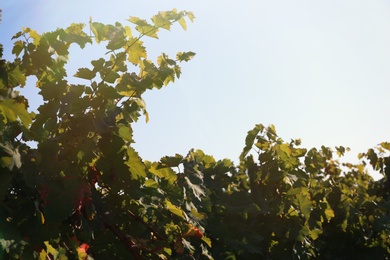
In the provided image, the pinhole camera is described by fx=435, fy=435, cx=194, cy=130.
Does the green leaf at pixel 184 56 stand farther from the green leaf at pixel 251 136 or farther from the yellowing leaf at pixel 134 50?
the green leaf at pixel 251 136

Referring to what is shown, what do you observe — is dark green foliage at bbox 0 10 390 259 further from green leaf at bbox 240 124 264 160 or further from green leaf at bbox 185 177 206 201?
green leaf at bbox 240 124 264 160

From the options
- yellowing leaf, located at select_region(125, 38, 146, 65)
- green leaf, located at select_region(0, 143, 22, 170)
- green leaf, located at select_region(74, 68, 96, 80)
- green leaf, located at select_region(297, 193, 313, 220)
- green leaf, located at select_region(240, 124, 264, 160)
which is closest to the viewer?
green leaf, located at select_region(0, 143, 22, 170)

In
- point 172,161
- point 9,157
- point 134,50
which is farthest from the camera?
point 172,161

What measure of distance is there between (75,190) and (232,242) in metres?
2.15

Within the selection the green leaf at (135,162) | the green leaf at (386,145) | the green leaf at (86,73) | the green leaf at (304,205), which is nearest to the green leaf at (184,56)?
the green leaf at (86,73)

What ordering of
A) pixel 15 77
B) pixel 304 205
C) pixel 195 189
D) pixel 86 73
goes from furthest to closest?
pixel 304 205
pixel 195 189
pixel 86 73
pixel 15 77

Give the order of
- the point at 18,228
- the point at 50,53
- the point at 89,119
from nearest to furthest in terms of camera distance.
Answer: the point at 18,228 → the point at 89,119 → the point at 50,53

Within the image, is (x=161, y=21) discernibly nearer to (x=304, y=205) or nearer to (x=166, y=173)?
(x=166, y=173)

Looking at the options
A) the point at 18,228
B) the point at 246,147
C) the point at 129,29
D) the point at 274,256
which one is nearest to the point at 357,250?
the point at 274,256

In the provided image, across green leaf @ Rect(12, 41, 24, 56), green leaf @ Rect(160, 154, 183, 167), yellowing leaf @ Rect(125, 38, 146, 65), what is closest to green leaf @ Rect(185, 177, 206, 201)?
green leaf @ Rect(160, 154, 183, 167)

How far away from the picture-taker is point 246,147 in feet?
16.1

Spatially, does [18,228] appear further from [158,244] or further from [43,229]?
[158,244]

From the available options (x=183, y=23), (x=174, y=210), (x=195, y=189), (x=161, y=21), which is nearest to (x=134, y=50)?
(x=161, y=21)

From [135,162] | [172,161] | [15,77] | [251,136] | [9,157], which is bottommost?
[9,157]
